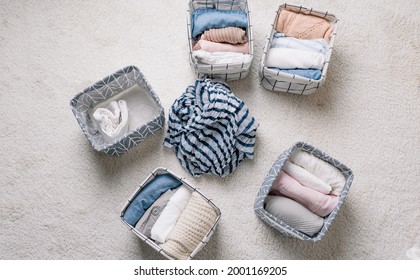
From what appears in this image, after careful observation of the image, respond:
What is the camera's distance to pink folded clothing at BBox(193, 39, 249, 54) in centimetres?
155

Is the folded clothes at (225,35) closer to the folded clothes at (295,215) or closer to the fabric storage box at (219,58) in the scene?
the fabric storage box at (219,58)

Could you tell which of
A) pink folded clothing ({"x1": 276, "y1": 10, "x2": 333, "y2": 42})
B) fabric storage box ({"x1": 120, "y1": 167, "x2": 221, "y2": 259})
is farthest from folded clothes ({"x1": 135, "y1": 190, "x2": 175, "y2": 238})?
pink folded clothing ({"x1": 276, "y1": 10, "x2": 333, "y2": 42})

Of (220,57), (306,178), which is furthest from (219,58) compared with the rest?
A: (306,178)

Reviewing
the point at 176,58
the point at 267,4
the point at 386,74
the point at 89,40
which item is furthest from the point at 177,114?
the point at 386,74

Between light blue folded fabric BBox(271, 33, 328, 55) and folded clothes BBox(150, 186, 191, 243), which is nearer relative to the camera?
folded clothes BBox(150, 186, 191, 243)

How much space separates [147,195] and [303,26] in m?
0.84

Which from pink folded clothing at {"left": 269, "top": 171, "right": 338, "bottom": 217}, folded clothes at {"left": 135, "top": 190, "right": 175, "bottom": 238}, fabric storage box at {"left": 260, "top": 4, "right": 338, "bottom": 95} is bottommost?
folded clothes at {"left": 135, "top": 190, "right": 175, "bottom": 238}

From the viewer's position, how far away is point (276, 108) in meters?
1.65

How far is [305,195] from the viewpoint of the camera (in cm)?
144

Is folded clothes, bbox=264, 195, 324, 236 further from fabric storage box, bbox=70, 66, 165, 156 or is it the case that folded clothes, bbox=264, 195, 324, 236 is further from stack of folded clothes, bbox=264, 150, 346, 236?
fabric storage box, bbox=70, 66, 165, 156

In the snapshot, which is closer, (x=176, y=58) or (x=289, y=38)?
(x=289, y=38)

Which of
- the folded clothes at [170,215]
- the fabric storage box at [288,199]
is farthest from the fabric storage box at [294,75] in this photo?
the folded clothes at [170,215]

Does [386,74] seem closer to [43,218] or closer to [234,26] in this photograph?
[234,26]
